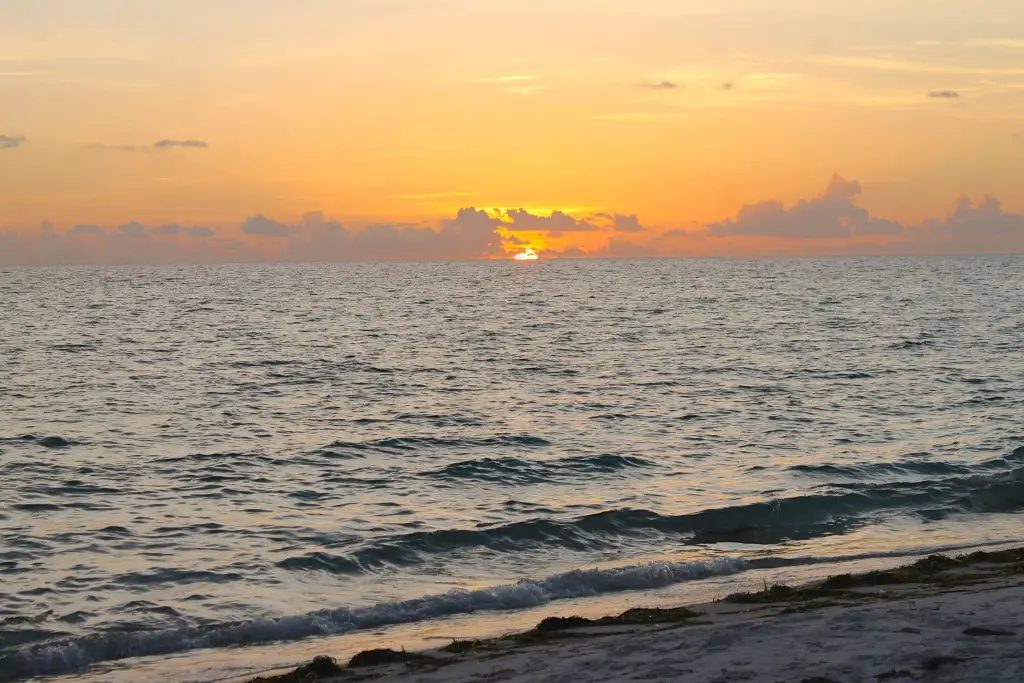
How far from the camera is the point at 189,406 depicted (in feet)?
119

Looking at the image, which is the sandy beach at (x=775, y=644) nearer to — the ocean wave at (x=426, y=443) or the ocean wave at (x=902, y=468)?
the ocean wave at (x=902, y=468)

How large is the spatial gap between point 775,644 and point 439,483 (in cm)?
1444

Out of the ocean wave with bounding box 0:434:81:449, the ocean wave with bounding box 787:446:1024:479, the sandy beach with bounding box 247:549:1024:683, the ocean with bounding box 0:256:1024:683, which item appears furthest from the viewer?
the ocean wave with bounding box 0:434:81:449

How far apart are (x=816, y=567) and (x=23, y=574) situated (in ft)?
45.7

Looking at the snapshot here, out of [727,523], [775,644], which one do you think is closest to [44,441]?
[727,523]

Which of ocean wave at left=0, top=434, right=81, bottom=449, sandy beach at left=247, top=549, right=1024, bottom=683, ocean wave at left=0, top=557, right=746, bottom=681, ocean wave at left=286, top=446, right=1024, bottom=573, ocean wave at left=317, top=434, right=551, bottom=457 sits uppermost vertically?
sandy beach at left=247, top=549, right=1024, bottom=683

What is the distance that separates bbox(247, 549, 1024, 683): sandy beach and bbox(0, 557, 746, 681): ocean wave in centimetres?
245

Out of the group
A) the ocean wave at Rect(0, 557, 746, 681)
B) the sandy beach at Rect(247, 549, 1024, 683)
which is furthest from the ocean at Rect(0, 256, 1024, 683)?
the sandy beach at Rect(247, 549, 1024, 683)

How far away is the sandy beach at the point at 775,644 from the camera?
9977 millimetres

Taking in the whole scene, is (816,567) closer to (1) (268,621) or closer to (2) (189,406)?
(1) (268,621)

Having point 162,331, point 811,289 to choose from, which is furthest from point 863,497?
point 811,289

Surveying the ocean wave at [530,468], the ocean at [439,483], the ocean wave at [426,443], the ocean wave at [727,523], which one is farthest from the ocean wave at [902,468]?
the ocean wave at [426,443]

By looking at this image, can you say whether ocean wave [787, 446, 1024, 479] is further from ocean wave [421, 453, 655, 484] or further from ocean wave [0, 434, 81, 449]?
ocean wave [0, 434, 81, 449]

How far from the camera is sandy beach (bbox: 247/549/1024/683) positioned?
998cm
